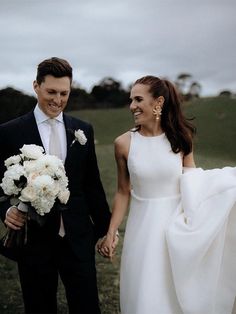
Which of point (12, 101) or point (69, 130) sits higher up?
point (69, 130)

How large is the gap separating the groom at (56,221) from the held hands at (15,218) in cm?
16

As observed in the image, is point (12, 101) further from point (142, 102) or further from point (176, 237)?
point (176, 237)

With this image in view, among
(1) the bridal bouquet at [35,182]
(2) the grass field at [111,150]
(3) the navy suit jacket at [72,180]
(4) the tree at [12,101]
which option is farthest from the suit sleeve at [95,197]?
(4) the tree at [12,101]

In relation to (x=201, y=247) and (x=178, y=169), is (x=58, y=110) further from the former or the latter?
(x=201, y=247)

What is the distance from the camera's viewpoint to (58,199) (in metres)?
4.52

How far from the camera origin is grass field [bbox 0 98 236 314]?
767 cm

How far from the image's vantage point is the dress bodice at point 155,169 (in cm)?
501

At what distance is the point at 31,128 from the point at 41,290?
4.59 ft

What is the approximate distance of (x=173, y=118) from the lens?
514cm

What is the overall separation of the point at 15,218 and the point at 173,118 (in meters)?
1.70

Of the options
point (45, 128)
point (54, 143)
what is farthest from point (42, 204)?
point (45, 128)

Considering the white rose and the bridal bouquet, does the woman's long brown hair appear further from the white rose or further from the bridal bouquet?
the bridal bouquet

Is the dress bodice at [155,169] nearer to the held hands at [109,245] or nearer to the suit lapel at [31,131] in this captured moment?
the held hands at [109,245]

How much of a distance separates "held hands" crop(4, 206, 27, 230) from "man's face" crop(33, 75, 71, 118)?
878 mm
